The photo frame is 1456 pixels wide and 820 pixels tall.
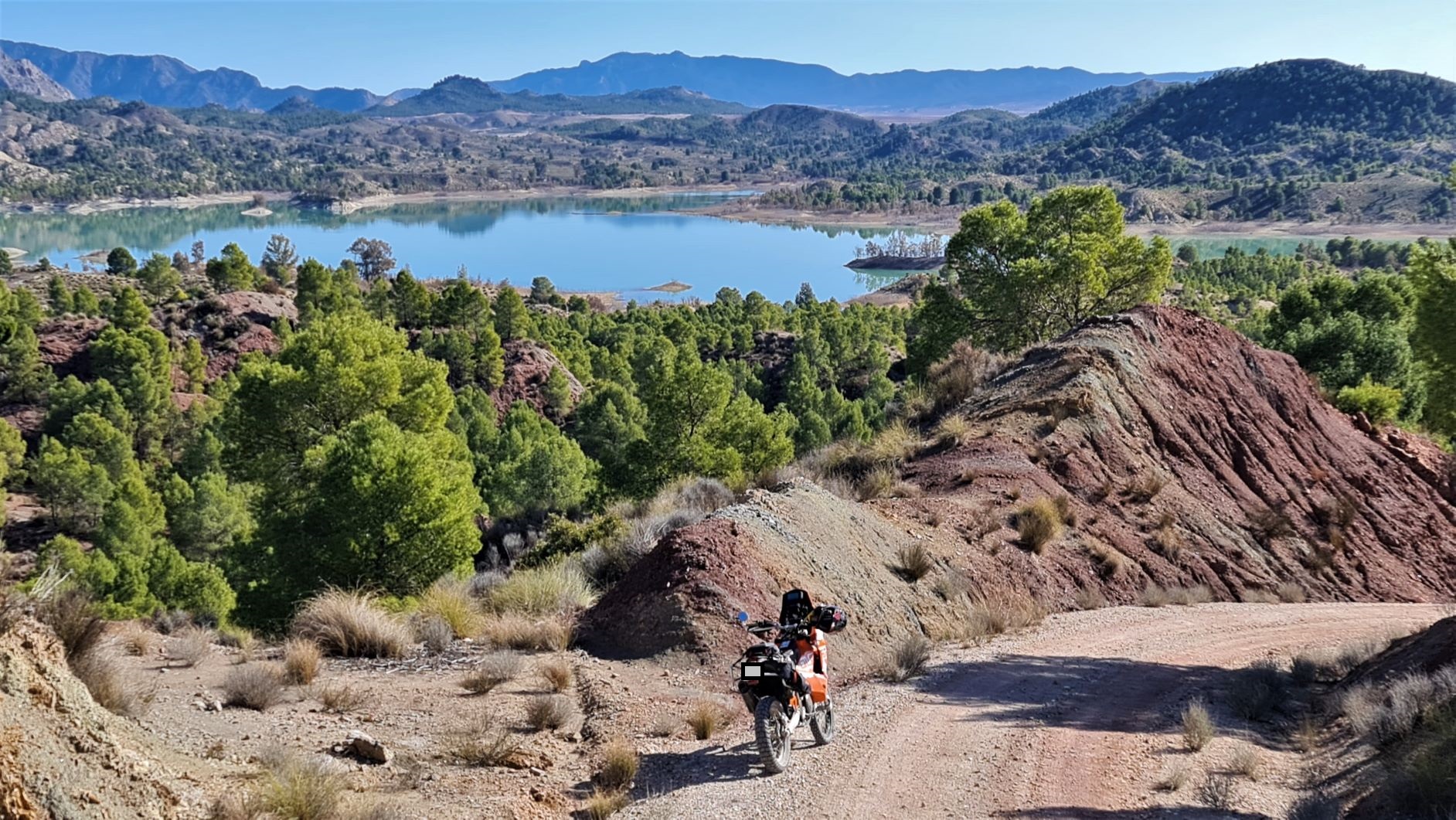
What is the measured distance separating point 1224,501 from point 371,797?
59.5 ft

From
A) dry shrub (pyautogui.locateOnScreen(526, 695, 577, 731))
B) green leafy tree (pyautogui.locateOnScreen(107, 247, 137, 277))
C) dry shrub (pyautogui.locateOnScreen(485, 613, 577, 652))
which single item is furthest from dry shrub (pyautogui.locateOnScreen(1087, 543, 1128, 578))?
green leafy tree (pyautogui.locateOnScreen(107, 247, 137, 277))

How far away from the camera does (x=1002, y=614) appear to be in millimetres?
12961

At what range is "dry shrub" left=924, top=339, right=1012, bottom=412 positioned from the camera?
22891mm

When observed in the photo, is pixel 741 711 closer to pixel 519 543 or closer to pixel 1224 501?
pixel 1224 501

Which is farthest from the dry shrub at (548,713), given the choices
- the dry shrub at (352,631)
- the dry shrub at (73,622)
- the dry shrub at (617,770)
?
the dry shrub at (73,622)

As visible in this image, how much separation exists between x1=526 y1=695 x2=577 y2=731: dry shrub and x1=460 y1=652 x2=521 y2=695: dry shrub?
2.25ft

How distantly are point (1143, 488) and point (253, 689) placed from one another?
605 inches

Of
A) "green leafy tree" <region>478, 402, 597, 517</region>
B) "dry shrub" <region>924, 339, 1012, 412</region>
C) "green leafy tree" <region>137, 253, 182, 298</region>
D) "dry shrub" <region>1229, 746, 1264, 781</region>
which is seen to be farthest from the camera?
"green leafy tree" <region>137, 253, 182, 298</region>

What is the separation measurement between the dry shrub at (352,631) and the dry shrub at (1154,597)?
11.0m

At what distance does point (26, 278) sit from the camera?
281 feet

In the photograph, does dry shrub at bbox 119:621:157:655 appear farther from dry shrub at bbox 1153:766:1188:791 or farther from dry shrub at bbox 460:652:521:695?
dry shrub at bbox 1153:766:1188:791

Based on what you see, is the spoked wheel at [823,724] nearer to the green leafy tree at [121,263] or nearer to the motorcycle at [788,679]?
the motorcycle at [788,679]

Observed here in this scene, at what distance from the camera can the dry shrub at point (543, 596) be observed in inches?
452

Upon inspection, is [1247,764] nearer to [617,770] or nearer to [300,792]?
[617,770]
